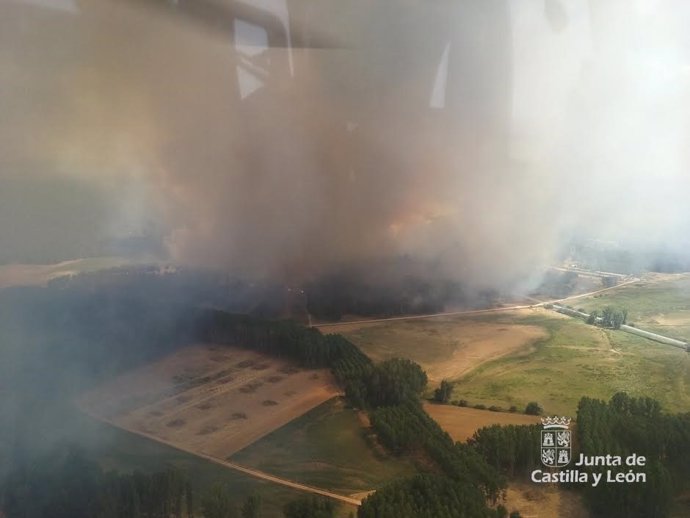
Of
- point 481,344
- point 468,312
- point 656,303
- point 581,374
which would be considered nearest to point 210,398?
point 481,344

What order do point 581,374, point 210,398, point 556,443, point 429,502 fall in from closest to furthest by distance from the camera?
1. point 429,502
2. point 556,443
3. point 210,398
4. point 581,374

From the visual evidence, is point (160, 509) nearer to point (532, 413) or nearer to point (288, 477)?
point (288, 477)

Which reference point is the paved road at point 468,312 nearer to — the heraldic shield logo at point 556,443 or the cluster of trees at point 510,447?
the cluster of trees at point 510,447

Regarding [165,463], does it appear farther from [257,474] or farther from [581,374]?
[581,374]

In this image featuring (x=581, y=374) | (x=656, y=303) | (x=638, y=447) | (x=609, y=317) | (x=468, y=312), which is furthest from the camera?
(x=656, y=303)

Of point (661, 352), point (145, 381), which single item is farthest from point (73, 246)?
point (661, 352)

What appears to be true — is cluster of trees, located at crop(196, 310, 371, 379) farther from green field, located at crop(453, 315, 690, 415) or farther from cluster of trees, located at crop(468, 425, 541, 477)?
cluster of trees, located at crop(468, 425, 541, 477)

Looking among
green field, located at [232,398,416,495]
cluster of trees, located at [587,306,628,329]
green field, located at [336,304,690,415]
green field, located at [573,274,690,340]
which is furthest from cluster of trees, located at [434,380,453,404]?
green field, located at [573,274,690,340]

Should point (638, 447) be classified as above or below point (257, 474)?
above
